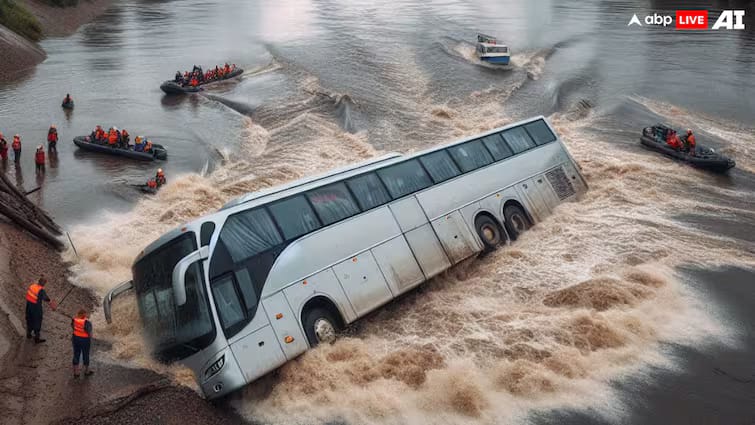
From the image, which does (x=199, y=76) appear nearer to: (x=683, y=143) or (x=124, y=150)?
(x=124, y=150)

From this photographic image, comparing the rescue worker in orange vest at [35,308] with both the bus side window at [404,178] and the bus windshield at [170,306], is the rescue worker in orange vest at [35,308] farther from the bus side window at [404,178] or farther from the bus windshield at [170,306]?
the bus side window at [404,178]

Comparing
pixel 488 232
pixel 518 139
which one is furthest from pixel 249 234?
pixel 518 139

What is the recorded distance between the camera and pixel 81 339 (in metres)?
10.5

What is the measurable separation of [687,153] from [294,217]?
18286mm

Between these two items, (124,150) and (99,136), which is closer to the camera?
(124,150)

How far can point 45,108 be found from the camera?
30.7 meters

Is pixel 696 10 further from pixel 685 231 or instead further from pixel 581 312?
pixel 581 312

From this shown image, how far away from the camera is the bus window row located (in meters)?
11.5

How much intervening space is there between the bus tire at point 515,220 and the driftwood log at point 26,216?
1200cm

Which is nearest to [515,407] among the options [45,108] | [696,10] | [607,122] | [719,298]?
[719,298]

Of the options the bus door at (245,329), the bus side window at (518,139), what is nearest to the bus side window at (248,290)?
the bus door at (245,329)

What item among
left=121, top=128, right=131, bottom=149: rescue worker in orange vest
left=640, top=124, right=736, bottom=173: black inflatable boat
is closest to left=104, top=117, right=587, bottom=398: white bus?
left=640, top=124, right=736, bottom=173: black inflatable boat

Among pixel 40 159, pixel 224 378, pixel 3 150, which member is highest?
pixel 224 378

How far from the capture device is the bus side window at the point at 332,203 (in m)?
12.8
